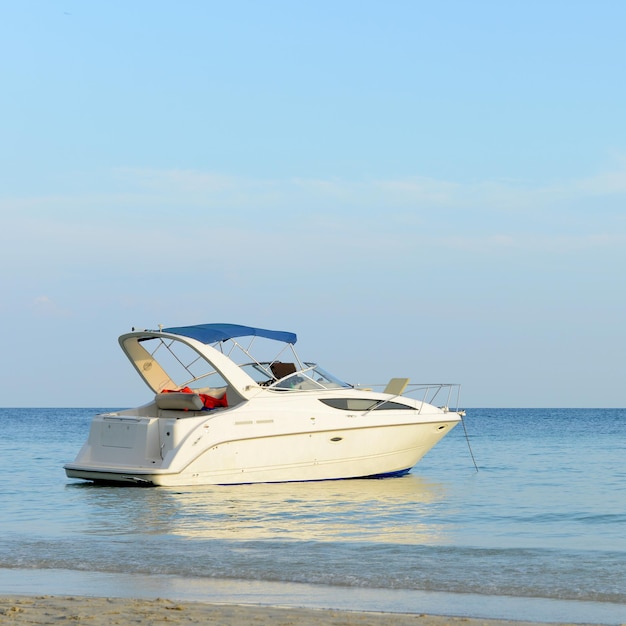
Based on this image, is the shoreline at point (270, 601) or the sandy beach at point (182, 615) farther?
the shoreline at point (270, 601)

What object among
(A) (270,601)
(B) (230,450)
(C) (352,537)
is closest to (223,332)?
(B) (230,450)

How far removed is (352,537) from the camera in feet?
37.5

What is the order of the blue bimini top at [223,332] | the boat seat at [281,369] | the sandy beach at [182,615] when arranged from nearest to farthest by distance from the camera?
the sandy beach at [182,615], the blue bimini top at [223,332], the boat seat at [281,369]

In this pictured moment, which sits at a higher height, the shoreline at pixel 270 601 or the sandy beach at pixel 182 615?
the sandy beach at pixel 182 615

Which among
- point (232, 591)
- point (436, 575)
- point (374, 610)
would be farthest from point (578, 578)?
point (232, 591)

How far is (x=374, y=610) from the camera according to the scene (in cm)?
738

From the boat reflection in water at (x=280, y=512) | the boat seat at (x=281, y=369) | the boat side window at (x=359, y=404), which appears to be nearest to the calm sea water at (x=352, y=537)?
the boat reflection in water at (x=280, y=512)

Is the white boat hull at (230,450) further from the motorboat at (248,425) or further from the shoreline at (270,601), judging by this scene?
the shoreline at (270,601)

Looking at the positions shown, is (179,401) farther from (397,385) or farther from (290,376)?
(397,385)

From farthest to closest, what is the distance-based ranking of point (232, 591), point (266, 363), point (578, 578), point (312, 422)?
1. point (266, 363)
2. point (312, 422)
3. point (578, 578)
4. point (232, 591)

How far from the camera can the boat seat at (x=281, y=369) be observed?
17.7 metres

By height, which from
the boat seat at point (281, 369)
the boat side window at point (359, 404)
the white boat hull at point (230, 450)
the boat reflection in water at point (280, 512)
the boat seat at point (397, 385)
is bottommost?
the boat reflection in water at point (280, 512)

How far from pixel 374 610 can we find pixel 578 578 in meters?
2.59

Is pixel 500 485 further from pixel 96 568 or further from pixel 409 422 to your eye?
pixel 96 568
